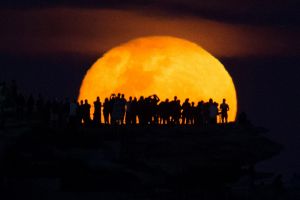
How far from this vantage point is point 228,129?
69.4m

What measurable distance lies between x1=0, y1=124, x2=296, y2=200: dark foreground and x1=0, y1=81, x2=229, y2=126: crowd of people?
89 cm

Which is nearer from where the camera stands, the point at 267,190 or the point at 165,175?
the point at 165,175

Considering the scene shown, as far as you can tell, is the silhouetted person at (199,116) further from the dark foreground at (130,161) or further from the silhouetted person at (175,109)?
the silhouetted person at (175,109)

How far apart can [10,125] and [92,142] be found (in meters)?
5.03

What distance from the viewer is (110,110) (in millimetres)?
→ 64375

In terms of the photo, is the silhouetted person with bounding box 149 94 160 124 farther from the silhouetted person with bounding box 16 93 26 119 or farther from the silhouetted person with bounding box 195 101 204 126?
the silhouetted person with bounding box 16 93 26 119

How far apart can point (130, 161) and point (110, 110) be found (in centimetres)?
388

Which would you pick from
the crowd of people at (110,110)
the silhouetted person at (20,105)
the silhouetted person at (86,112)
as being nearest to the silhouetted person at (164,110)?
the crowd of people at (110,110)

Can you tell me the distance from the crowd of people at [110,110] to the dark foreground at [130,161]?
2.93 feet

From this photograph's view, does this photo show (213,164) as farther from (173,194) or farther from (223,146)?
(173,194)

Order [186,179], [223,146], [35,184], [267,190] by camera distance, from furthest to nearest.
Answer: [267,190]
[223,146]
[186,179]
[35,184]

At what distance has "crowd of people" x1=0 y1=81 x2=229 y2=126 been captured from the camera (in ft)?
200

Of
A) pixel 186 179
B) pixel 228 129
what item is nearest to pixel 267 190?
pixel 228 129

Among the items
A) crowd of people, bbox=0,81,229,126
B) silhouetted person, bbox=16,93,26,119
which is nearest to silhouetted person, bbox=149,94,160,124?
crowd of people, bbox=0,81,229,126
